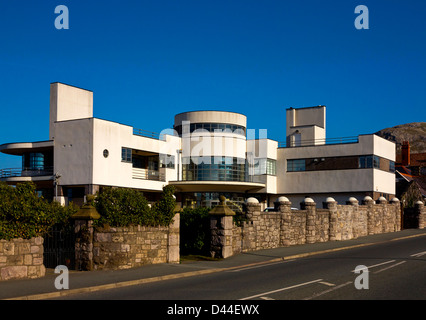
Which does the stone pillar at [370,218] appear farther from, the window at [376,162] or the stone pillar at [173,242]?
the stone pillar at [173,242]

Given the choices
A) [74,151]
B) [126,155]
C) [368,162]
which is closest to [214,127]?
[126,155]

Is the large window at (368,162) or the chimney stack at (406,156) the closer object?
the large window at (368,162)

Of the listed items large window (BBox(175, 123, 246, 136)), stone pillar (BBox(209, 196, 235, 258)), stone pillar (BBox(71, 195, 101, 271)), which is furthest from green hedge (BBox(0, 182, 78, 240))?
large window (BBox(175, 123, 246, 136))

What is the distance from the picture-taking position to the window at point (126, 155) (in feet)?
147

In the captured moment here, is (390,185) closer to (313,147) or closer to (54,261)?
(313,147)

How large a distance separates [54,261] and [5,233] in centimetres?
339

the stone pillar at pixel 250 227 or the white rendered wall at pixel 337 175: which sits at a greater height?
the white rendered wall at pixel 337 175

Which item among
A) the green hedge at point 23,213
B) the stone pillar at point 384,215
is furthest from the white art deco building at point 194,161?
the green hedge at point 23,213

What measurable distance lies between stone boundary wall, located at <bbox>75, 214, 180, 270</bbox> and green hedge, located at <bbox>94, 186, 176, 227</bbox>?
24 centimetres

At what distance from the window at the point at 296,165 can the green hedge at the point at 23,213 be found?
40.6m

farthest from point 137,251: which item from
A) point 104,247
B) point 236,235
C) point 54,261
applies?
point 236,235

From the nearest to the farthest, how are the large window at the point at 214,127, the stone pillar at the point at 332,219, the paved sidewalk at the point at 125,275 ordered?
1. the paved sidewalk at the point at 125,275
2. the stone pillar at the point at 332,219
3. the large window at the point at 214,127

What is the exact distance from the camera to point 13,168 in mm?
47344
